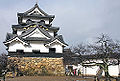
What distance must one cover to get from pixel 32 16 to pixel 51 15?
3.19 meters

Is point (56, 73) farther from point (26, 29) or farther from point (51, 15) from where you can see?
point (51, 15)

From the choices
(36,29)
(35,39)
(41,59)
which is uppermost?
(36,29)

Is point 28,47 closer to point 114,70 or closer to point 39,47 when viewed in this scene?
point 39,47

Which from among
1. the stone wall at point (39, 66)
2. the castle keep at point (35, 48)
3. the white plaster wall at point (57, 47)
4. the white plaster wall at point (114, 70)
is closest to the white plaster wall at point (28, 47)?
the castle keep at point (35, 48)

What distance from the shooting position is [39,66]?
2195 centimetres

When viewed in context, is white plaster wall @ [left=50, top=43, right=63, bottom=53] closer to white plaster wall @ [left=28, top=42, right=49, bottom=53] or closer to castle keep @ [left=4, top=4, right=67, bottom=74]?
castle keep @ [left=4, top=4, right=67, bottom=74]

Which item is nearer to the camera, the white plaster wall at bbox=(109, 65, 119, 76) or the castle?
the castle

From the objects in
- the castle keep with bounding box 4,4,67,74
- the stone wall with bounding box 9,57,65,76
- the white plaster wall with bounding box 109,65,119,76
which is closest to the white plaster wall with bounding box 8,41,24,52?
the castle keep with bounding box 4,4,67,74

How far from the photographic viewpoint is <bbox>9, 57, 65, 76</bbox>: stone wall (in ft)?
70.4

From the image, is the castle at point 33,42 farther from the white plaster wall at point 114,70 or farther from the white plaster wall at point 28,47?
the white plaster wall at point 114,70

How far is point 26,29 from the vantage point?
24.7 meters

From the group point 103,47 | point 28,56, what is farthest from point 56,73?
point 103,47

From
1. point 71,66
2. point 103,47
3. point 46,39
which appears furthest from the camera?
point 71,66

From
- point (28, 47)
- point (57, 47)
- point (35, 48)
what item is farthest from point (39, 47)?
point (57, 47)
